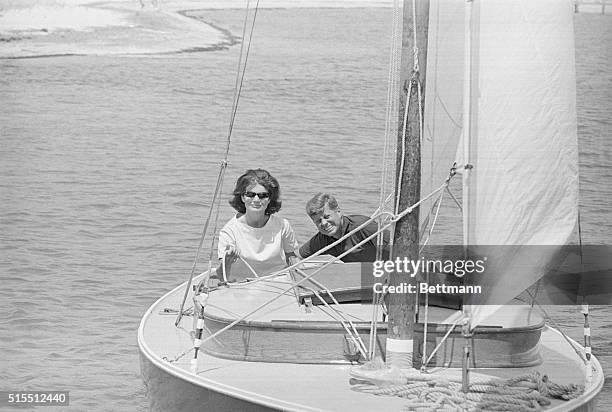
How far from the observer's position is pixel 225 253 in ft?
13.4

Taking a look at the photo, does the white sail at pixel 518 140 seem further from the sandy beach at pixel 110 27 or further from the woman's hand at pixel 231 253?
the sandy beach at pixel 110 27

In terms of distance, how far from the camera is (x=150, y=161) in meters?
6.76

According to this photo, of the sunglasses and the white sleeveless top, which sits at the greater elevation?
the sunglasses

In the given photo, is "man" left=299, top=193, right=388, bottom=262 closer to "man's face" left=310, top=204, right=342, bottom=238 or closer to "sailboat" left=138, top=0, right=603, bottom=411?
"man's face" left=310, top=204, right=342, bottom=238

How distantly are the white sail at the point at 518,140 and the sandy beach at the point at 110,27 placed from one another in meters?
2.21

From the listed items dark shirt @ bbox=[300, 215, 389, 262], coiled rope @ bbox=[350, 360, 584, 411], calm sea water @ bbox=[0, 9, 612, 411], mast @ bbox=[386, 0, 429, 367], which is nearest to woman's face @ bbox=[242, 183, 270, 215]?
dark shirt @ bbox=[300, 215, 389, 262]

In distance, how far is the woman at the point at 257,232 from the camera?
411 cm

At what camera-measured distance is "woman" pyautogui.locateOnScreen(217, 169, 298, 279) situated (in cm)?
411

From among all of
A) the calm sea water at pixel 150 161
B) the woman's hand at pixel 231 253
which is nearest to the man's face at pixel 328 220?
the woman's hand at pixel 231 253

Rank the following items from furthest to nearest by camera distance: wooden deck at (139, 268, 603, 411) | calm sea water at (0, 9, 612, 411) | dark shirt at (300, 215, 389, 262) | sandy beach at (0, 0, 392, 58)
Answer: sandy beach at (0, 0, 392, 58) < calm sea water at (0, 9, 612, 411) < dark shirt at (300, 215, 389, 262) < wooden deck at (139, 268, 603, 411)

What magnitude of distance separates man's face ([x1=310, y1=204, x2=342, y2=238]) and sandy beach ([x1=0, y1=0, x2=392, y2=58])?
176 centimetres

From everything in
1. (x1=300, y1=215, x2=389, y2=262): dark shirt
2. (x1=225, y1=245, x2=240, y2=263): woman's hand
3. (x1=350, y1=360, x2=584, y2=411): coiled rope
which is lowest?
(x1=350, y1=360, x2=584, y2=411): coiled rope

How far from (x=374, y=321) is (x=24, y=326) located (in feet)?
6.92

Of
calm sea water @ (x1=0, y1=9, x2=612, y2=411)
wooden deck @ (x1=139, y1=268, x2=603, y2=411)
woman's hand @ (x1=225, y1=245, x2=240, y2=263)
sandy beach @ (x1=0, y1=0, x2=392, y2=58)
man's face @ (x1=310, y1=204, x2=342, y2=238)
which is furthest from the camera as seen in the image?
sandy beach @ (x1=0, y1=0, x2=392, y2=58)
